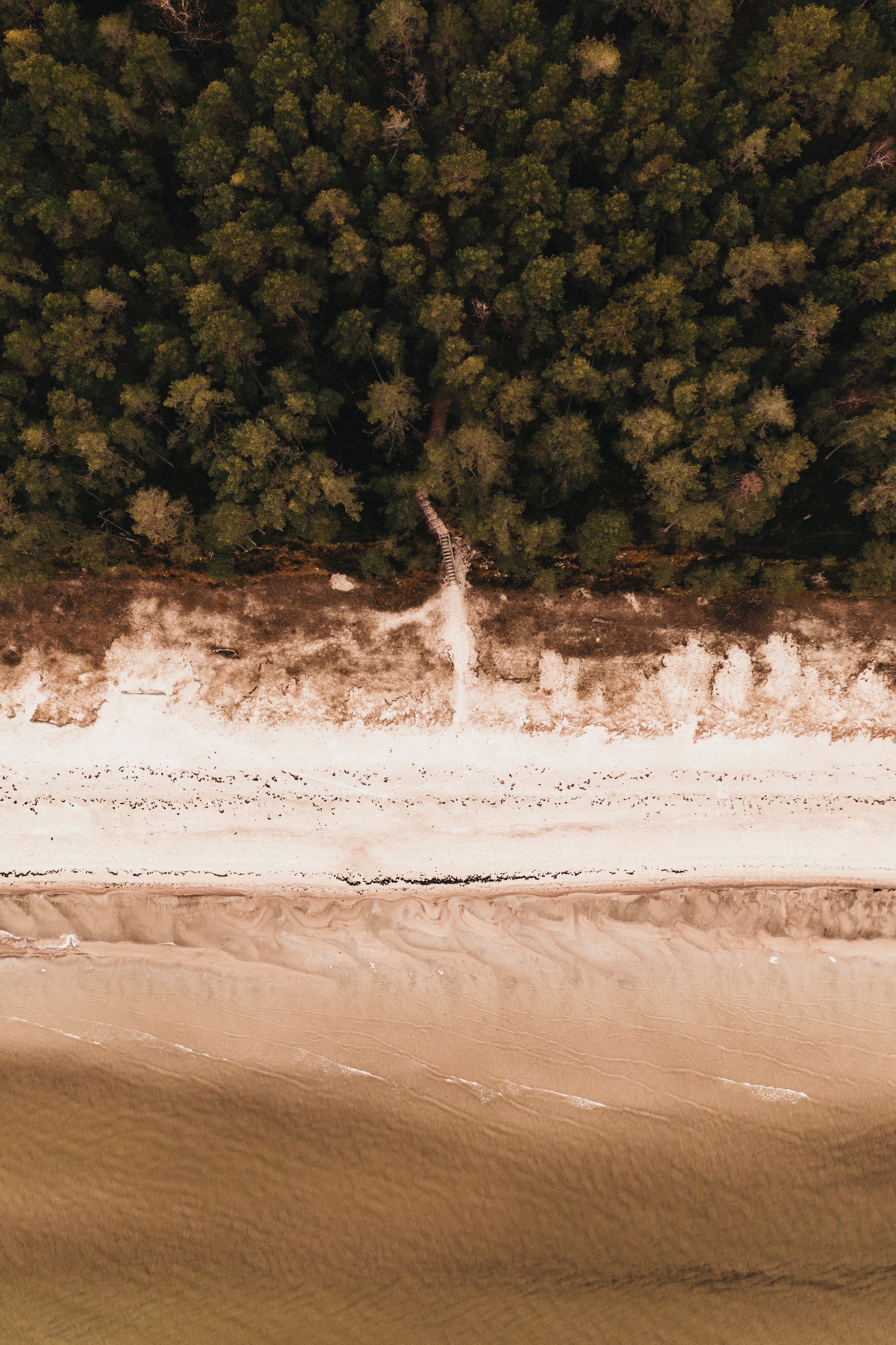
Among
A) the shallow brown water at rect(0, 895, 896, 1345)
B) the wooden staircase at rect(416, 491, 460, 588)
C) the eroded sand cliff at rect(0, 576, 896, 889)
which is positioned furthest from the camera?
the eroded sand cliff at rect(0, 576, 896, 889)

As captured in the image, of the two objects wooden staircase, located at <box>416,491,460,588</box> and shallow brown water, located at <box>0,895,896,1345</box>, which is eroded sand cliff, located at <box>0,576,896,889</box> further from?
shallow brown water, located at <box>0,895,896,1345</box>

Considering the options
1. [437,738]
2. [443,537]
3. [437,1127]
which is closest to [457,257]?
[443,537]

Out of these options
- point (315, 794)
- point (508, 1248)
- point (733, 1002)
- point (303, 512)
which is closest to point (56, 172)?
point (303, 512)

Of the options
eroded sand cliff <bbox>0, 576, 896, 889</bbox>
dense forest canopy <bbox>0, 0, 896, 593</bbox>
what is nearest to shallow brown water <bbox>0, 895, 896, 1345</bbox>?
eroded sand cliff <bbox>0, 576, 896, 889</bbox>

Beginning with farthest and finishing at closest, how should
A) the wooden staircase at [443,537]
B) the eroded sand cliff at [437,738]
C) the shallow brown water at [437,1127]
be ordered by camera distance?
the eroded sand cliff at [437,738] → the shallow brown water at [437,1127] → the wooden staircase at [443,537]

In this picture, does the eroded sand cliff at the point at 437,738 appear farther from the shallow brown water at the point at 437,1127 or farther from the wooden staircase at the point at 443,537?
the shallow brown water at the point at 437,1127

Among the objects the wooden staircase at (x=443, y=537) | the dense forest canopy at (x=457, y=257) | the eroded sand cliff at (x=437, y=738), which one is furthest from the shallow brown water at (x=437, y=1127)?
the dense forest canopy at (x=457, y=257)

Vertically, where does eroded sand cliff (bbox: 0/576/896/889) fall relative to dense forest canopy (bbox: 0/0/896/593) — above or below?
below

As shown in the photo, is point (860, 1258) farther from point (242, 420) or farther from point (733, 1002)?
point (242, 420)
